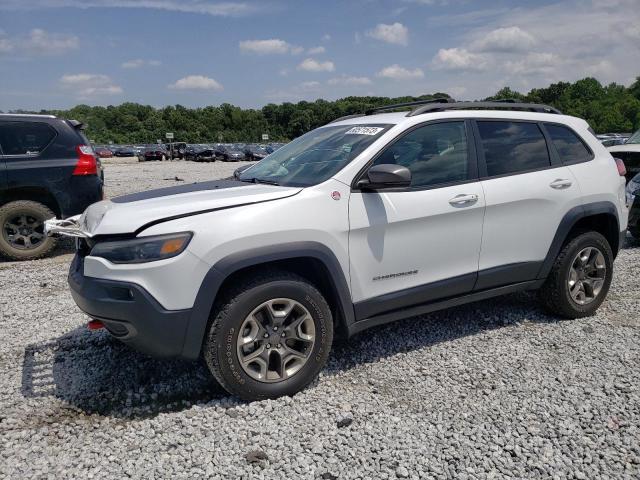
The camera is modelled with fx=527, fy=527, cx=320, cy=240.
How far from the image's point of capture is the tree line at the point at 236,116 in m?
103

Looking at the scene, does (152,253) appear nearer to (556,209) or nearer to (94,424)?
(94,424)

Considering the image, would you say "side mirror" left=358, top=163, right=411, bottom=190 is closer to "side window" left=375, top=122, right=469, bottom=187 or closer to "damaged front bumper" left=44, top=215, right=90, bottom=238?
"side window" left=375, top=122, right=469, bottom=187

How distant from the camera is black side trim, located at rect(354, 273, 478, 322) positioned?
3504 mm

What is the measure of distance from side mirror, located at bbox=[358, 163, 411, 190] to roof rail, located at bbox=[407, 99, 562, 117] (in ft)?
2.24

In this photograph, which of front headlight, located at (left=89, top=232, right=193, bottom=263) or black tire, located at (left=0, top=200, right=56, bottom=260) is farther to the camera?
black tire, located at (left=0, top=200, right=56, bottom=260)

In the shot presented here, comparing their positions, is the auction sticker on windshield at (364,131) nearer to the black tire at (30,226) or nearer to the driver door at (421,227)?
the driver door at (421,227)

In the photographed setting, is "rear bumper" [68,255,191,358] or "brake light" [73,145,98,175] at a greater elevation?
"brake light" [73,145,98,175]

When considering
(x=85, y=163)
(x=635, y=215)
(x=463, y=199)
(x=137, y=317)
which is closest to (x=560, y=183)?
(x=463, y=199)

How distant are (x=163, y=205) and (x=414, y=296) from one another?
1775 mm

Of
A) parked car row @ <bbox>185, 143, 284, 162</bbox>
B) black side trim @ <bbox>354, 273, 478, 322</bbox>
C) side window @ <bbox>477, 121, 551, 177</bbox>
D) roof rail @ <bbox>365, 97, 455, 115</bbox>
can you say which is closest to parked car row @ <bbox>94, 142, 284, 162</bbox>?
parked car row @ <bbox>185, 143, 284, 162</bbox>

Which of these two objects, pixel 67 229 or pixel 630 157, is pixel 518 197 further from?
pixel 630 157

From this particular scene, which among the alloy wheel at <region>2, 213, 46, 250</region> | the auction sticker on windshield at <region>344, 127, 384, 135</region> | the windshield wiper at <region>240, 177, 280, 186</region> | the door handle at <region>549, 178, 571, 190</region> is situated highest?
the auction sticker on windshield at <region>344, 127, 384, 135</region>

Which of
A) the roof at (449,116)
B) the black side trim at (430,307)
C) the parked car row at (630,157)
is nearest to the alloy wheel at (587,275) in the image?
the black side trim at (430,307)

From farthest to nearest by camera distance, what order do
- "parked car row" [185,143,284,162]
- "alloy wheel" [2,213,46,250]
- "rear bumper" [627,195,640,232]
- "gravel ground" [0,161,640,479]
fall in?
"parked car row" [185,143,284,162], "rear bumper" [627,195,640,232], "alloy wheel" [2,213,46,250], "gravel ground" [0,161,640,479]
